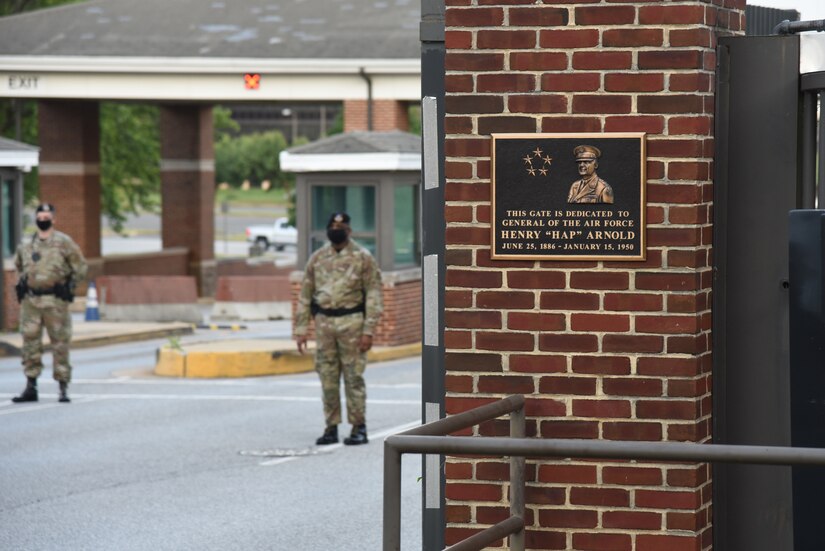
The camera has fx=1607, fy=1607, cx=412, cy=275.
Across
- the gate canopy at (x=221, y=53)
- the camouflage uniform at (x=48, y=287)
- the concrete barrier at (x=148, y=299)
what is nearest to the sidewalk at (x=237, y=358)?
the camouflage uniform at (x=48, y=287)

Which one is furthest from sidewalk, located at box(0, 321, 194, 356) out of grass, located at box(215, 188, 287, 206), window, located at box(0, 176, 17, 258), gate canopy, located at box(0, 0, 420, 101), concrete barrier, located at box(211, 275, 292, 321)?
grass, located at box(215, 188, 287, 206)

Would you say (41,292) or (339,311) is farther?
(41,292)

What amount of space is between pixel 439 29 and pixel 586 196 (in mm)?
870

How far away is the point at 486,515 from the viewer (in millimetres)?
5855

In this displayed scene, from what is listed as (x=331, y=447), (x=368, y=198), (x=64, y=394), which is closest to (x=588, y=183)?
(x=331, y=447)

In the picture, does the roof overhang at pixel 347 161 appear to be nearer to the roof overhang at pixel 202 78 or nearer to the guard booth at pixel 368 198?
the guard booth at pixel 368 198

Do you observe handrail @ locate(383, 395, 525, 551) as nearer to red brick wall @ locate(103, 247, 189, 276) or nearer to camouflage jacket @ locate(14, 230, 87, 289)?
camouflage jacket @ locate(14, 230, 87, 289)

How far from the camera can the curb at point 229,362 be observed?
19.9m

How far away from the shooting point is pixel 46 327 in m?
16.4

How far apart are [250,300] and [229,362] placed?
11738 millimetres

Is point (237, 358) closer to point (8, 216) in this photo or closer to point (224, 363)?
point (224, 363)

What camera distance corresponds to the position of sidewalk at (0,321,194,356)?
77.9 ft

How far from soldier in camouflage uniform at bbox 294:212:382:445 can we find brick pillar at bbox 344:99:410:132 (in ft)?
56.8

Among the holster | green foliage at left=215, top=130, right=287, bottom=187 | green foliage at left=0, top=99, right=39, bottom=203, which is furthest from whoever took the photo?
green foliage at left=215, top=130, right=287, bottom=187
